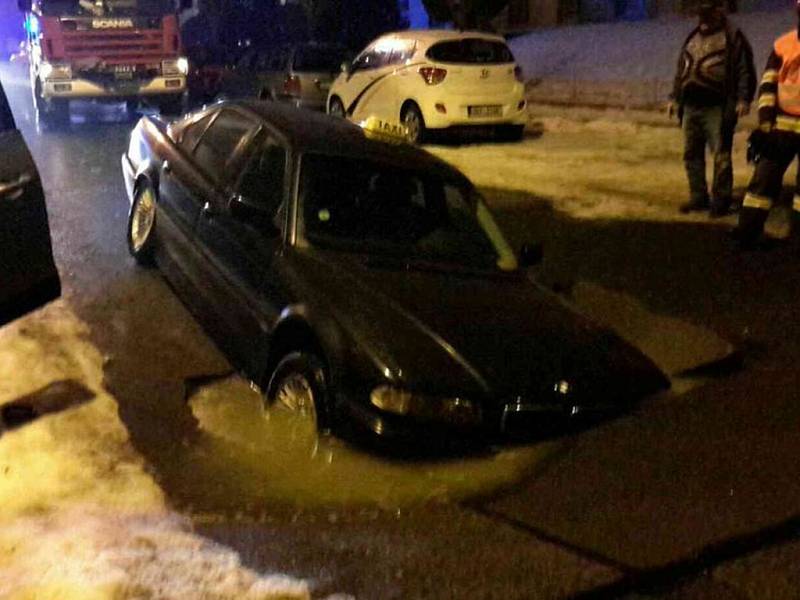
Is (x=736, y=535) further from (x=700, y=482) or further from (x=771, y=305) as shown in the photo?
(x=771, y=305)

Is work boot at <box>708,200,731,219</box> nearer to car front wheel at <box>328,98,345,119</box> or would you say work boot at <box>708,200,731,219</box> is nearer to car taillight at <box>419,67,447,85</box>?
car taillight at <box>419,67,447,85</box>

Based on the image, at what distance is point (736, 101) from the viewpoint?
904 centimetres

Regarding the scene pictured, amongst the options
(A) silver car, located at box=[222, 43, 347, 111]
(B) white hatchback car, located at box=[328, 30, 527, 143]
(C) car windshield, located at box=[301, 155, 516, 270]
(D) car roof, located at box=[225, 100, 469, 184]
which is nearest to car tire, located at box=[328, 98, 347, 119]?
(B) white hatchback car, located at box=[328, 30, 527, 143]

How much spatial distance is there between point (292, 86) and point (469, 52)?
4.44 metres

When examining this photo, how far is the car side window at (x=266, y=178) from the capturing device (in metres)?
5.90

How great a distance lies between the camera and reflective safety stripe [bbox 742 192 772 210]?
8.48m

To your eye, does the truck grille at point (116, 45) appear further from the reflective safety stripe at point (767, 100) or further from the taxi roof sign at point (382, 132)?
the reflective safety stripe at point (767, 100)

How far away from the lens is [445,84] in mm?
14562

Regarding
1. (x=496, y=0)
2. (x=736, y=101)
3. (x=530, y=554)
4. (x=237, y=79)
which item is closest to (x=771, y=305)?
(x=736, y=101)

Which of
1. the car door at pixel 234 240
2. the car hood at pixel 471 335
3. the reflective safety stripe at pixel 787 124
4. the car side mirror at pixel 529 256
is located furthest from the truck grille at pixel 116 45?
the car hood at pixel 471 335

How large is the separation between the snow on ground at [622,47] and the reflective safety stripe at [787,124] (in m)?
10.4

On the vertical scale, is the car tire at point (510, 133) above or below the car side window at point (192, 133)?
below

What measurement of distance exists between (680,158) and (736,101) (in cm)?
457

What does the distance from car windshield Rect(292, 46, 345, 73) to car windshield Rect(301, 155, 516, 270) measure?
12.8m
